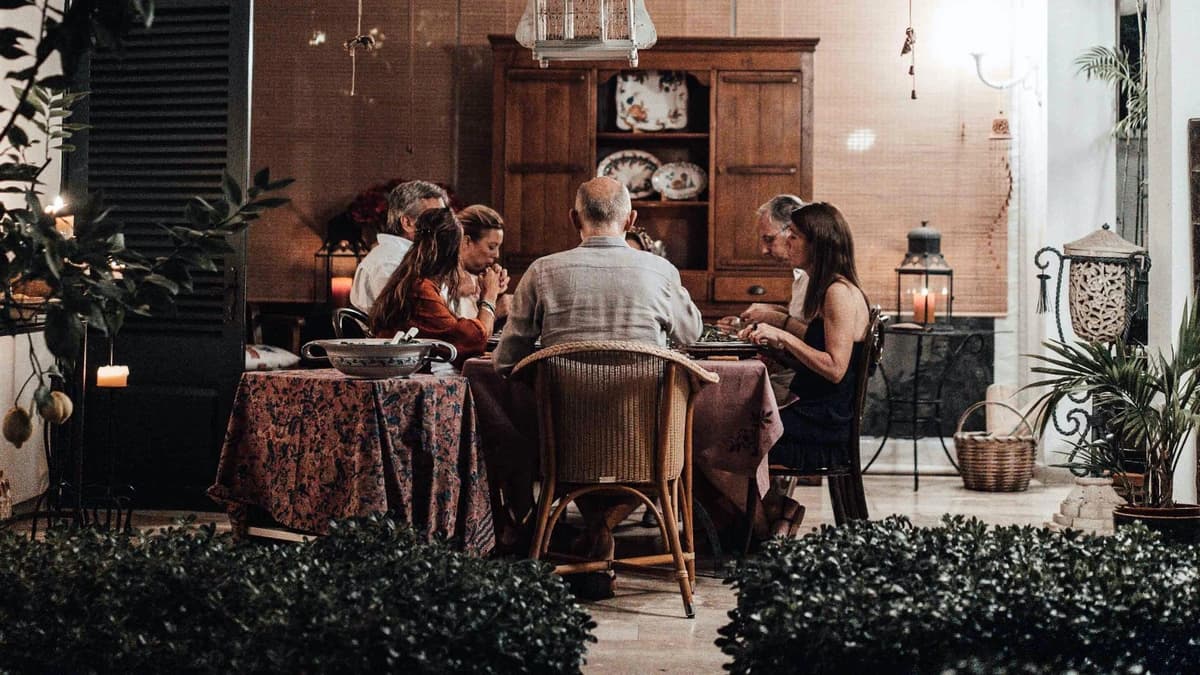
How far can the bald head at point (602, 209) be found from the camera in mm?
4125

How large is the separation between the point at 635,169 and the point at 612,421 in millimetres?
3948

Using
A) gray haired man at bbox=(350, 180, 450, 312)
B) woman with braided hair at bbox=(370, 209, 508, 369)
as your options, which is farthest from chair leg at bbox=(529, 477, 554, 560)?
gray haired man at bbox=(350, 180, 450, 312)

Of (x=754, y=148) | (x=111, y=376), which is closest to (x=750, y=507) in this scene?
(x=111, y=376)

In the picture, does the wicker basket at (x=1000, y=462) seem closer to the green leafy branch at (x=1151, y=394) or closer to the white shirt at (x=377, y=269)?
the green leafy branch at (x=1151, y=394)

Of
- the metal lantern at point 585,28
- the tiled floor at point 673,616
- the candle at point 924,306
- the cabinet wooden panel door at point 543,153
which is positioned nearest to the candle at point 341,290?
the cabinet wooden panel door at point 543,153

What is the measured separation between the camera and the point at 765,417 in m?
4.41

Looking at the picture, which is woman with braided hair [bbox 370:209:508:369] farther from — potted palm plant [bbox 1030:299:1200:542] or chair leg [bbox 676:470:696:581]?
potted palm plant [bbox 1030:299:1200:542]

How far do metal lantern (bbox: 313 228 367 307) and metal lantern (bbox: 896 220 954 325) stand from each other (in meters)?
3.28

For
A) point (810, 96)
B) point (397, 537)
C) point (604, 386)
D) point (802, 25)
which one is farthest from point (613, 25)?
point (802, 25)

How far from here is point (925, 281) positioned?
24.6 ft

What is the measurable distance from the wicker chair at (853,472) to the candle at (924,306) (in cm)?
251

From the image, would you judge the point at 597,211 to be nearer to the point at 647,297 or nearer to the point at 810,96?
the point at 647,297

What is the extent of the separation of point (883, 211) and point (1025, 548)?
5.49 m

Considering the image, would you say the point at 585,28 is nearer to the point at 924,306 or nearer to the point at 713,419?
the point at 713,419
